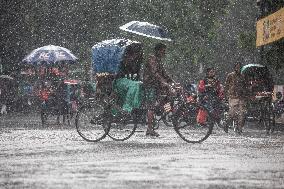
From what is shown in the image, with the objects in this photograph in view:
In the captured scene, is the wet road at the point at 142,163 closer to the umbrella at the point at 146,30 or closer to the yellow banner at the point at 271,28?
the umbrella at the point at 146,30

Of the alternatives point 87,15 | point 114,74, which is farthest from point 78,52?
point 114,74

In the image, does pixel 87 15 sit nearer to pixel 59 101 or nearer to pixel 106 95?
pixel 59 101

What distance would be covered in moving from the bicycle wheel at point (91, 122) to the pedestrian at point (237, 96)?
5.24 metres

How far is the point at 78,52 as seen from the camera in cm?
5844

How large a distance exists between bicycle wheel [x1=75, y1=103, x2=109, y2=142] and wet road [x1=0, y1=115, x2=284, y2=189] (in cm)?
24

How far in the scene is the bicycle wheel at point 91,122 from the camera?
18156 millimetres

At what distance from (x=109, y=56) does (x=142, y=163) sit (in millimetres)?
6504

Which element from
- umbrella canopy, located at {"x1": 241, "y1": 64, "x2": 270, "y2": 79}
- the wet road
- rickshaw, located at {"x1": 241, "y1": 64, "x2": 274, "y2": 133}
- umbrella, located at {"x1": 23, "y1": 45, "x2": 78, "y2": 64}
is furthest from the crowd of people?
umbrella, located at {"x1": 23, "y1": 45, "x2": 78, "y2": 64}

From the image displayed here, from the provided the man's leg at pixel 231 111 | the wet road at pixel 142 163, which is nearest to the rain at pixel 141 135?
the wet road at pixel 142 163

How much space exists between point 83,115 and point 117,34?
139 feet

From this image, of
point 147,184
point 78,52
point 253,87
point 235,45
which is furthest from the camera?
point 235,45

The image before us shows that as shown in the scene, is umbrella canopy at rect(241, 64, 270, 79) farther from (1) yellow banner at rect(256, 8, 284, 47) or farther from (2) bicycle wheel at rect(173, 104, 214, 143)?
(2) bicycle wheel at rect(173, 104, 214, 143)

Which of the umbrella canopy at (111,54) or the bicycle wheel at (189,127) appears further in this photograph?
the umbrella canopy at (111,54)

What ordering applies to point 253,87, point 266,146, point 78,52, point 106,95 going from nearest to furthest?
point 266,146, point 106,95, point 253,87, point 78,52
